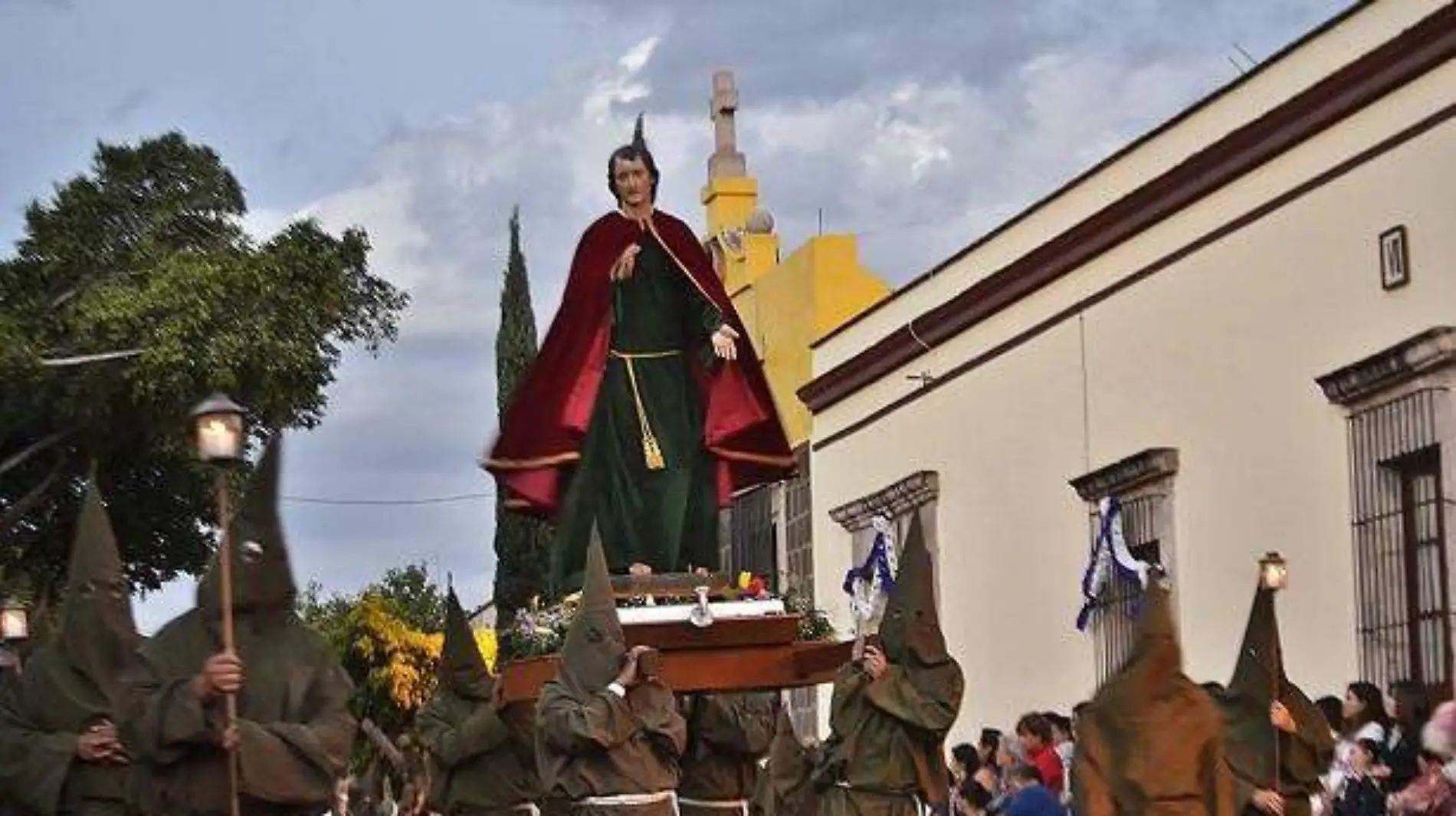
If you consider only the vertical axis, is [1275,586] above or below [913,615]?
above

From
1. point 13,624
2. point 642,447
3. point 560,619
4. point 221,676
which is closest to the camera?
point 221,676

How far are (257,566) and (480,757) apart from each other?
22.5 ft

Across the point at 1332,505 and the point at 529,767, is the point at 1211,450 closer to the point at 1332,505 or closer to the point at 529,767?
the point at 1332,505

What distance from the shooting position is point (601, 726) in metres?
15.0

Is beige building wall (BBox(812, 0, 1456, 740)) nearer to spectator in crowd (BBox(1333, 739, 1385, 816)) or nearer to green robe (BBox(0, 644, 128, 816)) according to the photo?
spectator in crowd (BBox(1333, 739, 1385, 816))

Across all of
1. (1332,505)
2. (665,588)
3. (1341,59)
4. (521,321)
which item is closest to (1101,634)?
(1332,505)

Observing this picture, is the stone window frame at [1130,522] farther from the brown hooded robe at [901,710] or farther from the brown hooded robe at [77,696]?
the brown hooded robe at [77,696]

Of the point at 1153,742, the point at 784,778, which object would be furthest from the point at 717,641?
the point at 784,778

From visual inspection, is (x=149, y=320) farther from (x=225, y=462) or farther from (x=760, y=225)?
(x=225, y=462)

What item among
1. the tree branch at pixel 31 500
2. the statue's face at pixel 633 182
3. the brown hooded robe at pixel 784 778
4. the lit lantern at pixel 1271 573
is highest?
the tree branch at pixel 31 500

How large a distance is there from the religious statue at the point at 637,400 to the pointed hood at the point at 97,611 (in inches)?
131

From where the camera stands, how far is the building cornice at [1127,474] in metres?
23.8

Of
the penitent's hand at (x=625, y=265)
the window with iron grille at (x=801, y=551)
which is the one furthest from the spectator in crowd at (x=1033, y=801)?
the window with iron grille at (x=801, y=551)

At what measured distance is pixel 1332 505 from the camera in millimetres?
21109
